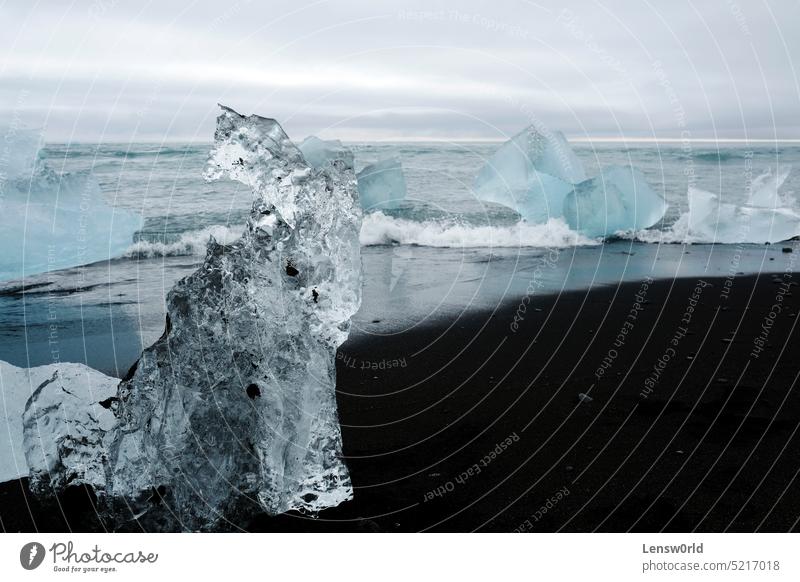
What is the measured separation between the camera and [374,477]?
149 inches

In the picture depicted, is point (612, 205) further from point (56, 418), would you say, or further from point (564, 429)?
point (56, 418)

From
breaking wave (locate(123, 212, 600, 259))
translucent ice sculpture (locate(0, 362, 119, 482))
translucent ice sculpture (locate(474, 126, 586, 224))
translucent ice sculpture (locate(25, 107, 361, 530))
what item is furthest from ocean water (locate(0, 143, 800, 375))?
translucent ice sculpture (locate(25, 107, 361, 530))

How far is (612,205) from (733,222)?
86.2 inches

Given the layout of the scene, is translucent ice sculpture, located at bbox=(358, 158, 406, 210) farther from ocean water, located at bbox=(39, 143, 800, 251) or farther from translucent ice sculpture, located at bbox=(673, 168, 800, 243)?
translucent ice sculpture, located at bbox=(673, 168, 800, 243)

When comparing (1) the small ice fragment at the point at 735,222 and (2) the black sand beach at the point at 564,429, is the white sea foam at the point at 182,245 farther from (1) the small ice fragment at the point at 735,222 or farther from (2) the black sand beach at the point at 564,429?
(1) the small ice fragment at the point at 735,222

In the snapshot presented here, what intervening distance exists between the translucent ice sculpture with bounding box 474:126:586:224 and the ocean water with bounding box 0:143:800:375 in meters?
0.42

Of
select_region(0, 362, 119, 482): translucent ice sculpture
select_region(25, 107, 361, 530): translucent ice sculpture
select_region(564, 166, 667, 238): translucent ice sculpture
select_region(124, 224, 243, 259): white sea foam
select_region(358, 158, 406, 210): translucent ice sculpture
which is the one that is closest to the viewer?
select_region(25, 107, 361, 530): translucent ice sculpture

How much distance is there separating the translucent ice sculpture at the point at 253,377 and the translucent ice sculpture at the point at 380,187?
Answer: 793cm

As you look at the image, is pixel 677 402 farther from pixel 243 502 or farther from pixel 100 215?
pixel 100 215

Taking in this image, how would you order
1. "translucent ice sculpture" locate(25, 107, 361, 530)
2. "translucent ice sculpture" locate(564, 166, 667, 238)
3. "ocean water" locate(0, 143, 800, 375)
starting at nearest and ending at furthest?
"translucent ice sculpture" locate(25, 107, 361, 530) → "ocean water" locate(0, 143, 800, 375) → "translucent ice sculpture" locate(564, 166, 667, 238)

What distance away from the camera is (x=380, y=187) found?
1176 centimetres

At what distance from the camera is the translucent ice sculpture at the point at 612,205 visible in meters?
11.2

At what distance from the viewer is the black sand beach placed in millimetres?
3490

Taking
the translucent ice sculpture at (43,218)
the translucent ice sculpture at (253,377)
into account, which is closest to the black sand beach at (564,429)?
the translucent ice sculpture at (253,377)
